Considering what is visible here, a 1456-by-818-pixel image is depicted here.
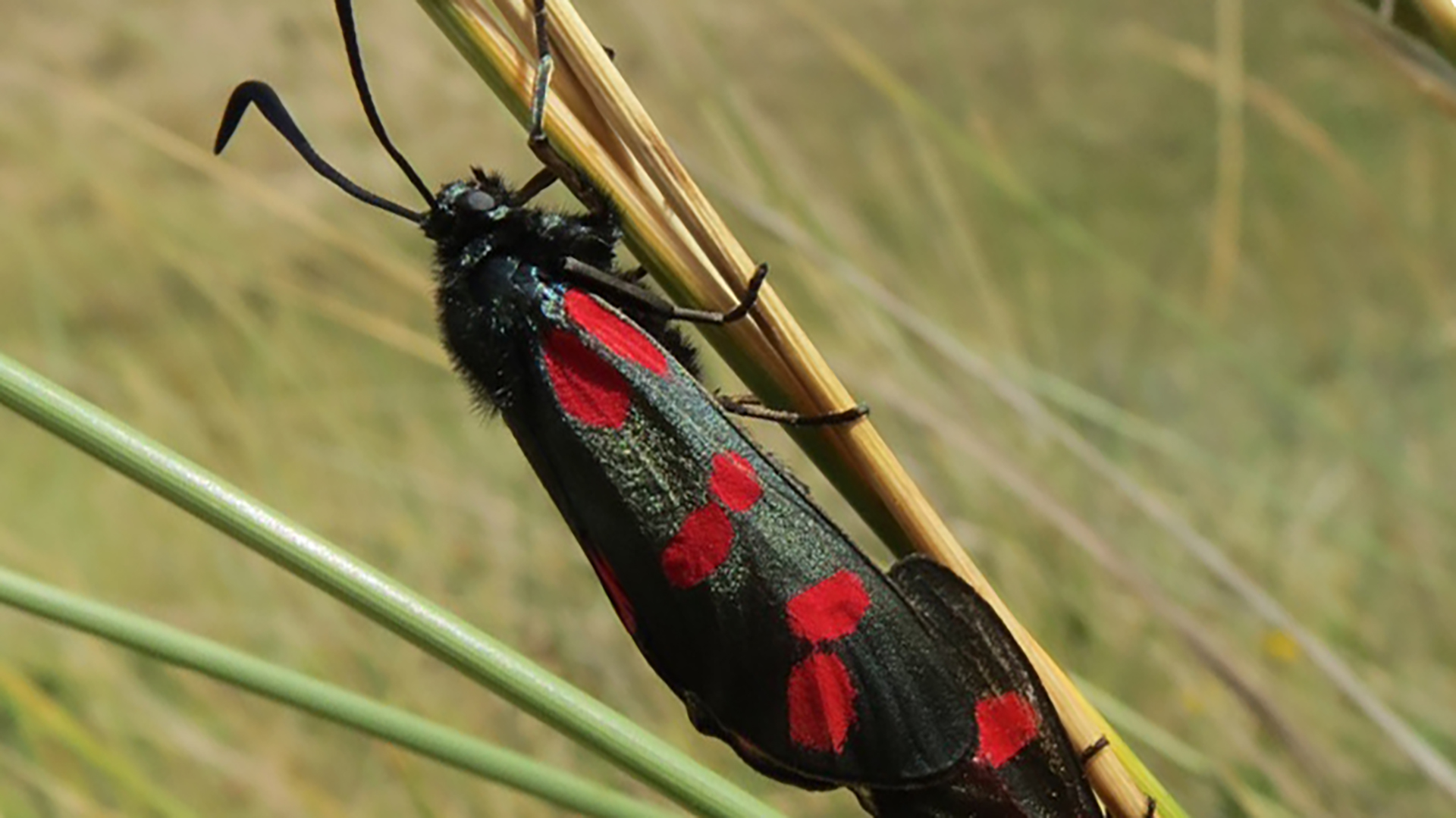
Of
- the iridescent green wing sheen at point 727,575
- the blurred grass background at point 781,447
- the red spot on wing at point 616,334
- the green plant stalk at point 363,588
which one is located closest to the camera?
the green plant stalk at point 363,588

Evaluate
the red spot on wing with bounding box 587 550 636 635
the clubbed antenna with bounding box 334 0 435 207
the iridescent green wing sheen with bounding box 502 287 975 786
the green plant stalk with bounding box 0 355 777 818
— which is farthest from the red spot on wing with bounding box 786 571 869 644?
the clubbed antenna with bounding box 334 0 435 207

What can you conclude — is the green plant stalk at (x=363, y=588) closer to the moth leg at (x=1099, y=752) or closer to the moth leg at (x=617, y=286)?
the moth leg at (x=1099, y=752)

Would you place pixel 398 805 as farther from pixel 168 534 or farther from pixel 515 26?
pixel 515 26

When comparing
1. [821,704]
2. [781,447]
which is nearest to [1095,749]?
[821,704]

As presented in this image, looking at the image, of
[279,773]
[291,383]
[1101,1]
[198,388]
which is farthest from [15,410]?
[1101,1]

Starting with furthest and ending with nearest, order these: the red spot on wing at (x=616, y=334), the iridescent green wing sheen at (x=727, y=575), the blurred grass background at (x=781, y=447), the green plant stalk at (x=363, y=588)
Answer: the blurred grass background at (x=781, y=447) < the red spot on wing at (x=616, y=334) < the iridescent green wing sheen at (x=727, y=575) < the green plant stalk at (x=363, y=588)

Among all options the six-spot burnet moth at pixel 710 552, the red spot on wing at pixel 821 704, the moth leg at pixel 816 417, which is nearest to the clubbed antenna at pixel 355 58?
the six-spot burnet moth at pixel 710 552

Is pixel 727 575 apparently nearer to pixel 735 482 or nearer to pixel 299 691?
pixel 735 482

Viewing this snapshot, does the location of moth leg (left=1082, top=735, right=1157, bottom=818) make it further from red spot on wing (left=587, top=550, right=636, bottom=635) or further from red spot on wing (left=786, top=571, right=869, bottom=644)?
red spot on wing (left=587, top=550, right=636, bottom=635)
